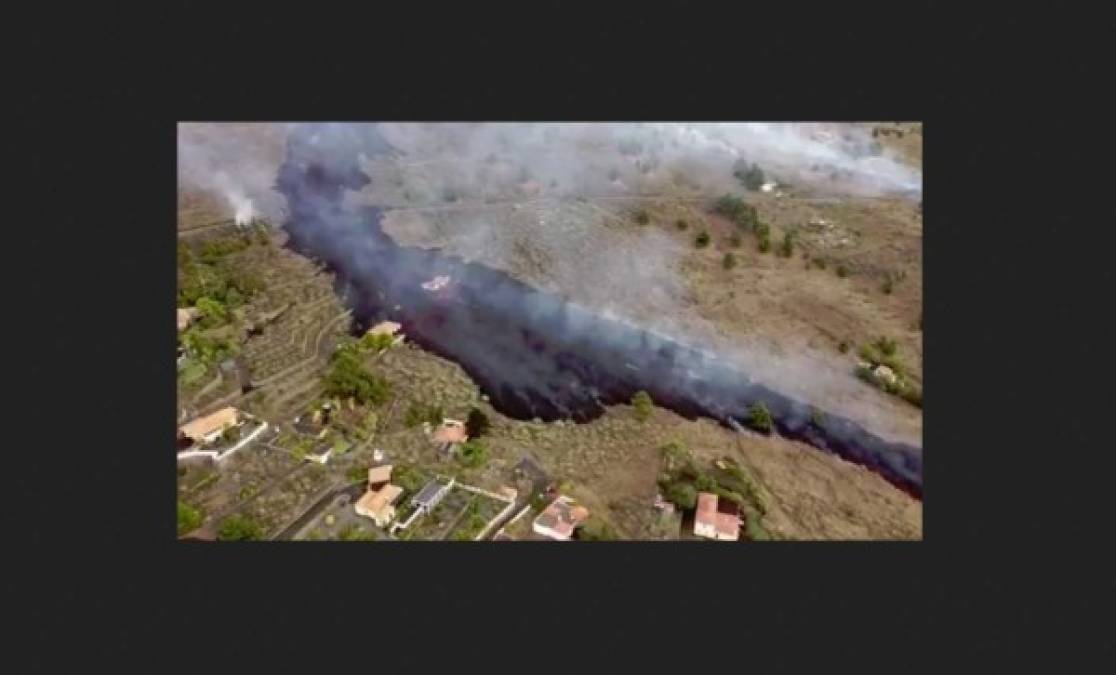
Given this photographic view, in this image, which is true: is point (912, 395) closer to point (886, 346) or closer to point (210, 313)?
point (886, 346)

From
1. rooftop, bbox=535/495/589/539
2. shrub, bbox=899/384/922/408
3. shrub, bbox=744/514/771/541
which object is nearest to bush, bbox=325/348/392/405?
rooftop, bbox=535/495/589/539

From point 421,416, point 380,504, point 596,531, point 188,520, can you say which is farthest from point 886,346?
point 188,520

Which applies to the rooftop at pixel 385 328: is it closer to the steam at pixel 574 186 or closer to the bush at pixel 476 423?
the steam at pixel 574 186

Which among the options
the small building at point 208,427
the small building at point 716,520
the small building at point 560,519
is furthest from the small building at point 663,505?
the small building at point 208,427

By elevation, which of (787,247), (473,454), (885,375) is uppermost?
(787,247)

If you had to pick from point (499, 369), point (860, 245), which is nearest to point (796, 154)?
point (860, 245)

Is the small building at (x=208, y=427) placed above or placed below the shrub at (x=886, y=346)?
below
